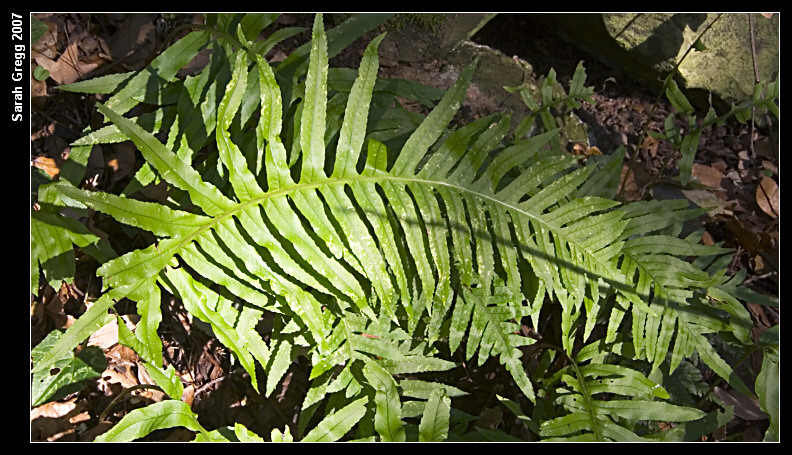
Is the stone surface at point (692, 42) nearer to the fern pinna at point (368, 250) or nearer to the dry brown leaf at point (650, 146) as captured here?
the dry brown leaf at point (650, 146)

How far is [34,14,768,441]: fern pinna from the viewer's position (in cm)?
157

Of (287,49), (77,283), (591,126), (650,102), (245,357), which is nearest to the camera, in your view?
(245,357)

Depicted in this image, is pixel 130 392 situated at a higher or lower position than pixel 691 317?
lower

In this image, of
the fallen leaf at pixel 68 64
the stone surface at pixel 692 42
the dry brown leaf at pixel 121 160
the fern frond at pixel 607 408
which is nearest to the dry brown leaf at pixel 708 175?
the stone surface at pixel 692 42

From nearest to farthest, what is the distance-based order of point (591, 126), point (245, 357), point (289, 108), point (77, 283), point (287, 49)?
1. point (245, 357)
2. point (289, 108)
3. point (77, 283)
4. point (287, 49)
5. point (591, 126)

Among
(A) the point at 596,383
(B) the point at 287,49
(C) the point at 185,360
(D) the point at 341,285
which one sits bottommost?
(A) the point at 596,383

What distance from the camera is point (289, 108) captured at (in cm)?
195

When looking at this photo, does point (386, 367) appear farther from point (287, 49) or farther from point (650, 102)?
point (650, 102)

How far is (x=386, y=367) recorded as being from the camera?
206cm

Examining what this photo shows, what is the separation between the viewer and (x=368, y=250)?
5.50 feet

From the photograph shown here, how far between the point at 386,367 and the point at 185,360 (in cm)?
91

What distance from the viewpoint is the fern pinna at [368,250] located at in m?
1.57
